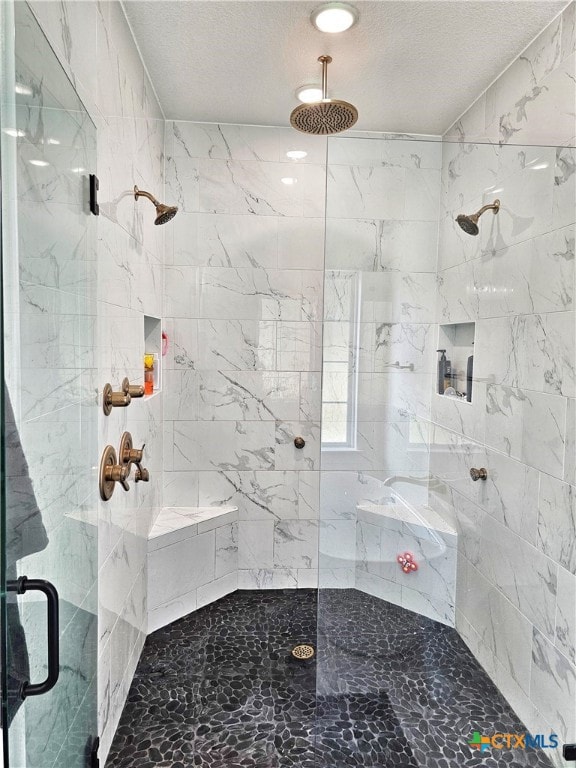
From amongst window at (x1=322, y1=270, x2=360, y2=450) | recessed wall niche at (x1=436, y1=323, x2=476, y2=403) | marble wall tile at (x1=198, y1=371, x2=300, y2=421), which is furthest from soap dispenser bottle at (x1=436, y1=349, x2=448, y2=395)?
marble wall tile at (x1=198, y1=371, x2=300, y2=421)

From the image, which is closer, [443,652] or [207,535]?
[443,652]

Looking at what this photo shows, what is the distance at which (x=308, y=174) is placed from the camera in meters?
2.54

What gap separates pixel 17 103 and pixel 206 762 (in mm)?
1914

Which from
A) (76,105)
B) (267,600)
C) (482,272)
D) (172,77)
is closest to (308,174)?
(172,77)

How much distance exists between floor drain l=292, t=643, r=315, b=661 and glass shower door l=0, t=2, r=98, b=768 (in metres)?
1.04

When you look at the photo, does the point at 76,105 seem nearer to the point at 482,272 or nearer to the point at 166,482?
the point at 482,272

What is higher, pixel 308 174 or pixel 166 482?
pixel 308 174

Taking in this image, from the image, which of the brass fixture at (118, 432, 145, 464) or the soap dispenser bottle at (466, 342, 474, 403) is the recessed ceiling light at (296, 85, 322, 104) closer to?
the soap dispenser bottle at (466, 342, 474, 403)

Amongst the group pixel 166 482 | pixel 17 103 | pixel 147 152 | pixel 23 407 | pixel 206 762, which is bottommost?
pixel 206 762

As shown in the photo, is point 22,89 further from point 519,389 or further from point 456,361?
point 456,361

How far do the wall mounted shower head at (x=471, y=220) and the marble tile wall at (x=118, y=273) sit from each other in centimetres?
143

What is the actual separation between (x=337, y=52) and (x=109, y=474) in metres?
1.89

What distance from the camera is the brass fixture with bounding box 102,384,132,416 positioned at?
1.42 metres

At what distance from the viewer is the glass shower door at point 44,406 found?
2.32 feet
